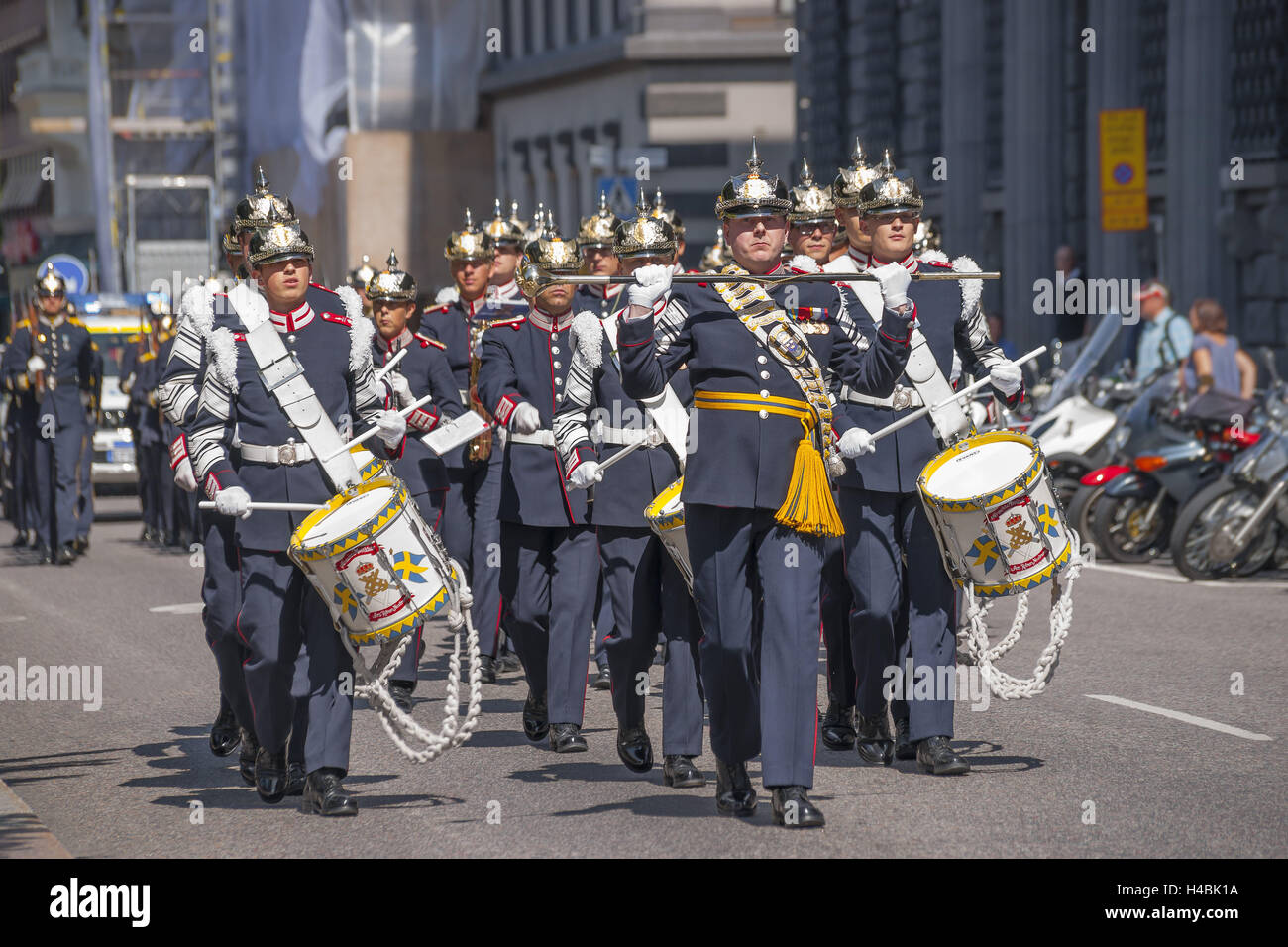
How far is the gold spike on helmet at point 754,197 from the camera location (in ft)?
25.8

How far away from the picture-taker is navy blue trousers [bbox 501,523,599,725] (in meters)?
9.59

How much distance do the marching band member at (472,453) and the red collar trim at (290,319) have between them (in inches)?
135

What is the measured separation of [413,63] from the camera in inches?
1668

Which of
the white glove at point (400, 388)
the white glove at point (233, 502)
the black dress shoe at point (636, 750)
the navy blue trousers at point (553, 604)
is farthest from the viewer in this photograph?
the white glove at point (400, 388)

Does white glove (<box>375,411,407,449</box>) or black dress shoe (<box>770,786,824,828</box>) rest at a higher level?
white glove (<box>375,411,407,449</box>)

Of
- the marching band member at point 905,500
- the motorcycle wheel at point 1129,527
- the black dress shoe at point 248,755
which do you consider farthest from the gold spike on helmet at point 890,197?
the motorcycle wheel at point 1129,527

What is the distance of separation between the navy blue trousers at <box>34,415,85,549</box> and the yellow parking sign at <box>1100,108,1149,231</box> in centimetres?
896

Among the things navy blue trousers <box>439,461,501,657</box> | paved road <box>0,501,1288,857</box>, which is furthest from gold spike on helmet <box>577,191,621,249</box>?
paved road <box>0,501,1288,857</box>

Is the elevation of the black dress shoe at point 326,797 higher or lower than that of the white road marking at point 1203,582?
higher

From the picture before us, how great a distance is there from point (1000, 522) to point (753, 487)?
1136mm

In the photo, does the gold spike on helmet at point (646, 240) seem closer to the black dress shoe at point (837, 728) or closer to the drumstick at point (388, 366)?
the drumstick at point (388, 366)

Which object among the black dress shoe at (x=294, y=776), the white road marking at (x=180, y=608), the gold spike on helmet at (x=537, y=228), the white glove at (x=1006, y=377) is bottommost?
the white road marking at (x=180, y=608)

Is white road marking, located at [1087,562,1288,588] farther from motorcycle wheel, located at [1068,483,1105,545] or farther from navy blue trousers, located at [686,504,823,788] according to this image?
navy blue trousers, located at [686,504,823,788]
